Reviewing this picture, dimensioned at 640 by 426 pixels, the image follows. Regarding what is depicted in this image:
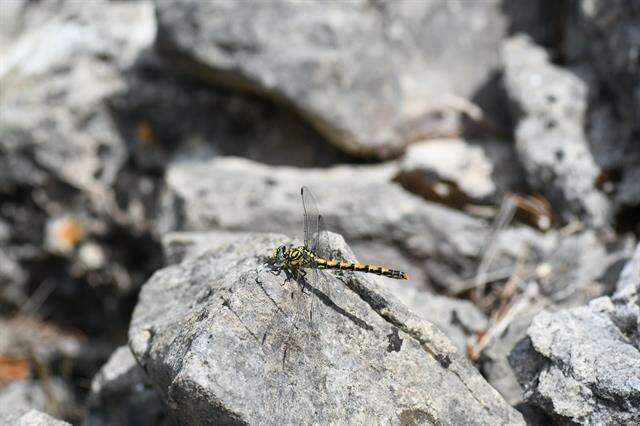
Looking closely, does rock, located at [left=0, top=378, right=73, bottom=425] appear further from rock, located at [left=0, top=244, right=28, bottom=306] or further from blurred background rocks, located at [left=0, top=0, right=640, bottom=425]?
rock, located at [left=0, top=244, right=28, bottom=306]

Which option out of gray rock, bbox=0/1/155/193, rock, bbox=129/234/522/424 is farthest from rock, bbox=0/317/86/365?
rock, bbox=129/234/522/424

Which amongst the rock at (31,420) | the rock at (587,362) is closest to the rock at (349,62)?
the rock at (587,362)

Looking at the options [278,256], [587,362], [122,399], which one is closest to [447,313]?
[587,362]

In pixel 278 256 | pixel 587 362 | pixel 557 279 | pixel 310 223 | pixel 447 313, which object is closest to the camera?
pixel 587 362

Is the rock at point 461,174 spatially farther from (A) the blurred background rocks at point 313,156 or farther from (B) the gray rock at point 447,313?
(B) the gray rock at point 447,313

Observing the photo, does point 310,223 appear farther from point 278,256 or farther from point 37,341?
point 37,341
